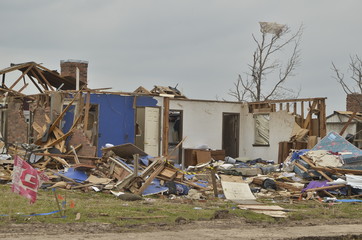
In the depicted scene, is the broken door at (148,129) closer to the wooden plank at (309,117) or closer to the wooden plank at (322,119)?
the wooden plank at (309,117)

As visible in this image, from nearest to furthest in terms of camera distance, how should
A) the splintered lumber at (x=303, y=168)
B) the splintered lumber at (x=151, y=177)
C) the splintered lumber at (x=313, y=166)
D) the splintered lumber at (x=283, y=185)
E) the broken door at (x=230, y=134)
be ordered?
1. the splintered lumber at (x=151, y=177)
2. the splintered lumber at (x=283, y=185)
3. the splintered lumber at (x=313, y=166)
4. the splintered lumber at (x=303, y=168)
5. the broken door at (x=230, y=134)

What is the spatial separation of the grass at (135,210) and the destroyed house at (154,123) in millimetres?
5165

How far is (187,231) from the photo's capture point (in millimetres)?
12594

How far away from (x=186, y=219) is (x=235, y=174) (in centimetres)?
872

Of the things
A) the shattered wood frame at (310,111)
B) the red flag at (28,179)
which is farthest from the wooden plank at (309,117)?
the red flag at (28,179)

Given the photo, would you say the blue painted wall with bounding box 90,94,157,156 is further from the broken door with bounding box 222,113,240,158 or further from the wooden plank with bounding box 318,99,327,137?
the wooden plank with bounding box 318,99,327,137

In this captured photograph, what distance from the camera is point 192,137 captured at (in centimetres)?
2816

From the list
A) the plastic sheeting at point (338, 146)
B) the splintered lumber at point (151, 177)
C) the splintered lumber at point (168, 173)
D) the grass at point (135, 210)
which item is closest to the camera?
the grass at point (135, 210)

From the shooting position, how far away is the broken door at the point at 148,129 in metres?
26.7

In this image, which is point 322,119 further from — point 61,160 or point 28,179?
point 28,179

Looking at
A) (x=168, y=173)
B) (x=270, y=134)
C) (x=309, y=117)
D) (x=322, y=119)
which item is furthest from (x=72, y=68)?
(x=168, y=173)

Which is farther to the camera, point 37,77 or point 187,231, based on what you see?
point 37,77

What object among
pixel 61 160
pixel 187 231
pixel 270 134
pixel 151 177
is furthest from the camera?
pixel 270 134

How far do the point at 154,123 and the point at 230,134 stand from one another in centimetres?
430
